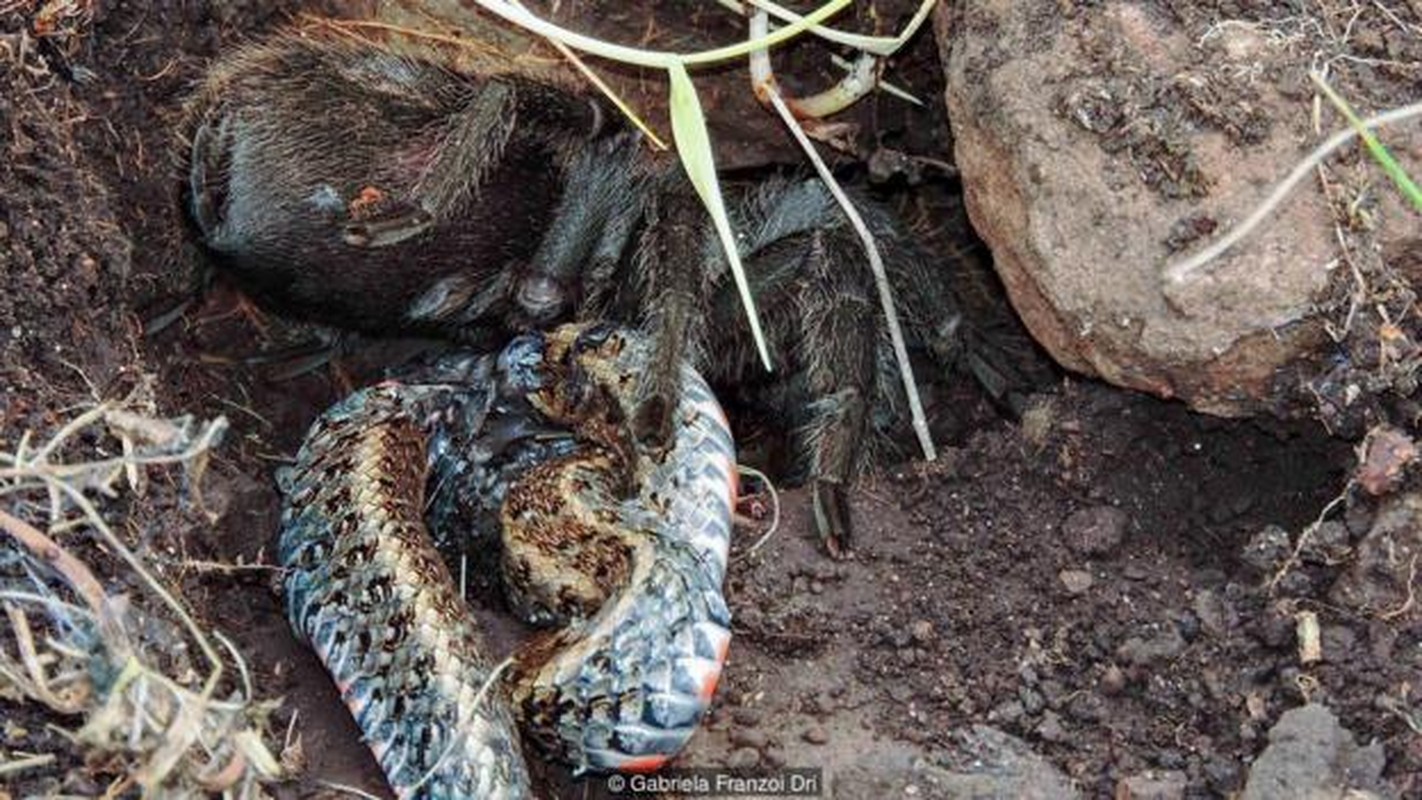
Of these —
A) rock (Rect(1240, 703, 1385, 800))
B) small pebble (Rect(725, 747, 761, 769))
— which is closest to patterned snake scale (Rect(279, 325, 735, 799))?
small pebble (Rect(725, 747, 761, 769))

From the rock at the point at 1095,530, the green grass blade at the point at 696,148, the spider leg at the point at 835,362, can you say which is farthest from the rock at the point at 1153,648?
the green grass blade at the point at 696,148

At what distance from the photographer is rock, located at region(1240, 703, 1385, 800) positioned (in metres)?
3.01

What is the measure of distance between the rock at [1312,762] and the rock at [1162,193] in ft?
2.00

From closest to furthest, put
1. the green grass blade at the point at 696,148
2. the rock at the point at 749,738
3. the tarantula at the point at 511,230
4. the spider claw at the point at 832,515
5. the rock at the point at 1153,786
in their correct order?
1. the rock at the point at 1153,786
2. the rock at the point at 749,738
3. the green grass blade at the point at 696,148
4. the spider claw at the point at 832,515
5. the tarantula at the point at 511,230

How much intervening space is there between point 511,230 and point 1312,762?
84.3 inches

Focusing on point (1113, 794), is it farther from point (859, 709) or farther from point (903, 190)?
point (903, 190)

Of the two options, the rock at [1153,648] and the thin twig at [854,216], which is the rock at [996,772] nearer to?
the rock at [1153,648]

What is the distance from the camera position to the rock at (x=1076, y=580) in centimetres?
365

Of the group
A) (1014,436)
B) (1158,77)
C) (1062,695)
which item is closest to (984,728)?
(1062,695)

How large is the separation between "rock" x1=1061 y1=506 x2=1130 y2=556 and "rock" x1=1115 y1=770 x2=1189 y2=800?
0.58 m

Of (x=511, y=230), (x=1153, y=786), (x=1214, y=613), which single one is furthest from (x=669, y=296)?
(x=1153, y=786)

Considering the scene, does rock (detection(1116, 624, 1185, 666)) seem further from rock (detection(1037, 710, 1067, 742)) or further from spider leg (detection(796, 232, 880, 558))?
spider leg (detection(796, 232, 880, 558))

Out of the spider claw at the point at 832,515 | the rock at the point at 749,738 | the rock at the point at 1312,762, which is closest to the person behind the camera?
the rock at the point at 1312,762

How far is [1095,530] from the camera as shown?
12.2ft
